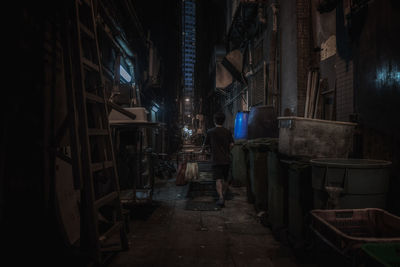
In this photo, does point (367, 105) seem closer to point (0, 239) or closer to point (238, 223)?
point (238, 223)

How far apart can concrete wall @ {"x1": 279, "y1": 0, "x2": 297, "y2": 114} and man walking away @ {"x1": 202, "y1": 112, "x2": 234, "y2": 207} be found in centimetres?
269

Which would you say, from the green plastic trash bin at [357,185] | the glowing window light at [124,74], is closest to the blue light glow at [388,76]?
the green plastic trash bin at [357,185]

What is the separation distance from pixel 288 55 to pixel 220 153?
4.32 m

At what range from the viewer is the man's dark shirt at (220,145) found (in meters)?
6.32

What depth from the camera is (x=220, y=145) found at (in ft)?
20.8

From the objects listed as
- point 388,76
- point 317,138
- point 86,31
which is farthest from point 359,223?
point 86,31

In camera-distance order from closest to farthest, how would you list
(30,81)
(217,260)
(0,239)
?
(0,239) < (30,81) < (217,260)

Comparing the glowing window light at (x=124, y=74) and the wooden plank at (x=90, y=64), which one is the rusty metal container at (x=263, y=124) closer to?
the glowing window light at (x=124, y=74)

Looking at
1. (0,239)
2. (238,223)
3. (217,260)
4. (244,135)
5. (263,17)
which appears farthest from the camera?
(263,17)

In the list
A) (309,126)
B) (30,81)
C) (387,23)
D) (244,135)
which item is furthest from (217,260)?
(244,135)

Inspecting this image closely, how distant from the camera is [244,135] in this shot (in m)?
8.43

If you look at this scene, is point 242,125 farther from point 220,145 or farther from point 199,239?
point 199,239

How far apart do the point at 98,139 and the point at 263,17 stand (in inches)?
365

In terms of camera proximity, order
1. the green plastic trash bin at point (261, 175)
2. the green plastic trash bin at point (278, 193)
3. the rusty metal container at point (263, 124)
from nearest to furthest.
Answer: the green plastic trash bin at point (278, 193) → the green plastic trash bin at point (261, 175) → the rusty metal container at point (263, 124)
